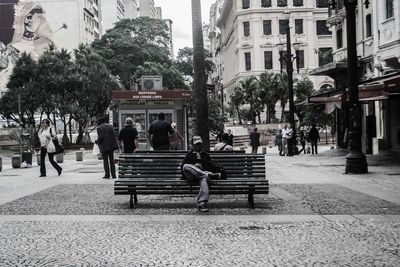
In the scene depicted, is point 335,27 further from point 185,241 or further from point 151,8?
point 151,8

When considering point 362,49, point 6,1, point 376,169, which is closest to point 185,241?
point 376,169

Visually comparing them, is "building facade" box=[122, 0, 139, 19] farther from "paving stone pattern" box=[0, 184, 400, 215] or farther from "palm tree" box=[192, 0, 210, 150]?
"paving stone pattern" box=[0, 184, 400, 215]

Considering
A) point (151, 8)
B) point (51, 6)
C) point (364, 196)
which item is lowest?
point (364, 196)

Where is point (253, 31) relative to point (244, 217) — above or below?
above

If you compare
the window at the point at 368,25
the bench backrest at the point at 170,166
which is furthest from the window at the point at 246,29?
the bench backrest at the point at 170,166

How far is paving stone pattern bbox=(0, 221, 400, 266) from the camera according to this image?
6.01 metres

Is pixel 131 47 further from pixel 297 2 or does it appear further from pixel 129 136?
pixel 129 136

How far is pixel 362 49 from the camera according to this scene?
3170 cm

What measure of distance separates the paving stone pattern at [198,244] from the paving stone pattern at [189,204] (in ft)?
3.83

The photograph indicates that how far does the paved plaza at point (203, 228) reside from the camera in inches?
242

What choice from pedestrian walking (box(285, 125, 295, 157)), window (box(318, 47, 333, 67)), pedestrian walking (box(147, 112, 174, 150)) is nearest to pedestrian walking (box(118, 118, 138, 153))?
pedestrian walking (box(147, 112, 174, 150))

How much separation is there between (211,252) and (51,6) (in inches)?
3391

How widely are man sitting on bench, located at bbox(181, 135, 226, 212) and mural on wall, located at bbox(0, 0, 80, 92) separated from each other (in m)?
74.3

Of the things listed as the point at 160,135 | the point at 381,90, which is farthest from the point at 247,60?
the point at 160,135
